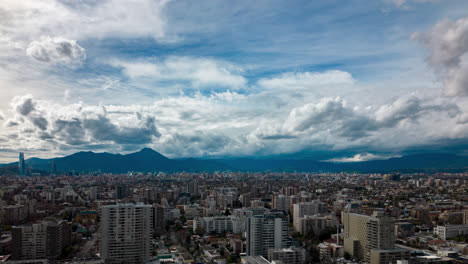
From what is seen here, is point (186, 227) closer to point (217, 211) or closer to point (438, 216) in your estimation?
point (217, 211)

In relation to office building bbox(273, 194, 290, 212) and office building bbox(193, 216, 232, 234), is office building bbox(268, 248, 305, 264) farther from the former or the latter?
office building bbox(273, 194, 290, 212)

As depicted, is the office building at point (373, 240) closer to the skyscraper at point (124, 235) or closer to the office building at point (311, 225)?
the office building at point (311, 225)

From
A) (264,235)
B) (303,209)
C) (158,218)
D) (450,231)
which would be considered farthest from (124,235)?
(450,231)

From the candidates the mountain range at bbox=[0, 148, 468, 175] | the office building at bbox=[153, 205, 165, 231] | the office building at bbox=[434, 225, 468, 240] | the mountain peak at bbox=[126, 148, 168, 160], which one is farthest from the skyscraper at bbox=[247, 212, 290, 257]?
the mountain peak at bbox=[126, 148, 168, 160]

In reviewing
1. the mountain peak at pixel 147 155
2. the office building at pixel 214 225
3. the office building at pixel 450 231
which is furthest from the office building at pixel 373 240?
the mountain peak at pixel 147 155

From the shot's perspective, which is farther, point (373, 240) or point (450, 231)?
point (450, 231)

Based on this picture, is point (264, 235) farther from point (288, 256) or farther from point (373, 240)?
point (373, 240)
